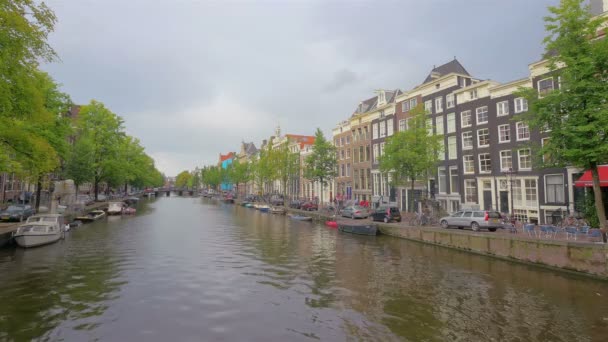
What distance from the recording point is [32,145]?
19844 mm

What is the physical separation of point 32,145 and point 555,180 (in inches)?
1571

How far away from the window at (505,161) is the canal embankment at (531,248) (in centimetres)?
1337

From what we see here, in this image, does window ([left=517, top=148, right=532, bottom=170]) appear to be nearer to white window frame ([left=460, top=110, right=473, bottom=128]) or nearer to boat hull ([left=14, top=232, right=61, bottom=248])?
white window frame ([left=460, top=110, right=473, bottom=128])

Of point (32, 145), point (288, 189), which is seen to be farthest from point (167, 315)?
point (288, 189)

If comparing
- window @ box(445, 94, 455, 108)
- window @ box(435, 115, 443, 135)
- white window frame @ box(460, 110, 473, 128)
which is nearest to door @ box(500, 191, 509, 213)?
white window frame @ box(460, 110, 473, 128)

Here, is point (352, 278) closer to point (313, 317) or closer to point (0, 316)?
point (313, 317)

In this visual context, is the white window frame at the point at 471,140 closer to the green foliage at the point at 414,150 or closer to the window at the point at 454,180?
the window at the point at 454,180

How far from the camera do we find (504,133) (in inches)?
1390

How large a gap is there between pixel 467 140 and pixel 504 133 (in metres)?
4.58

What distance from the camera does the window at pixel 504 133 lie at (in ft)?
114

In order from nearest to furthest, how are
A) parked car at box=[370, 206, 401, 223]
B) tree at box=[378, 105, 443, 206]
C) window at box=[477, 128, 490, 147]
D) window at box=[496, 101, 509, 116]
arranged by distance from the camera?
tree at box=[378, 105, 443, 206] < window at box=[496, 101, 509, 116] < parked car at box=[370, 206, 401, 223] < window at box=[477, 128, 490, 147]

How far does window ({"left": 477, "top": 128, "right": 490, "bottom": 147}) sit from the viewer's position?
121ft

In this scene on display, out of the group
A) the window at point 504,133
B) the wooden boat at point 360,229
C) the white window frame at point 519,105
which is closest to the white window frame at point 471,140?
the window at point 504,133

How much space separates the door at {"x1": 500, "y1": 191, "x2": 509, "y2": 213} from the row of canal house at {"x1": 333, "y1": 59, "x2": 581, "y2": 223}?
9 cm
